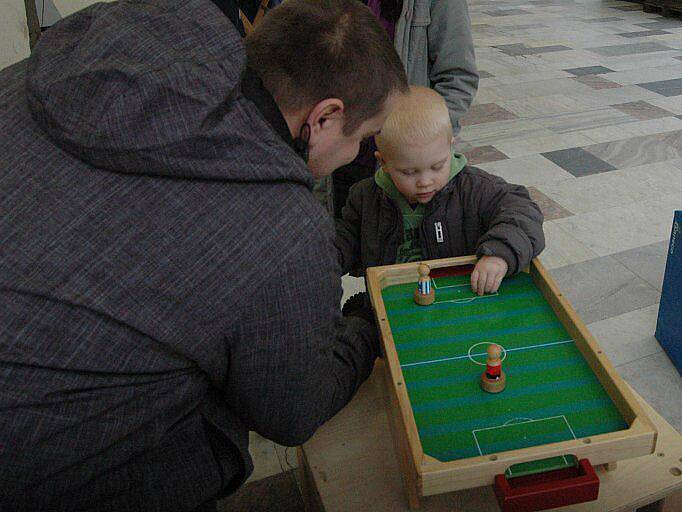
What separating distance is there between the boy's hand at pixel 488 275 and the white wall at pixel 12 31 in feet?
7.84

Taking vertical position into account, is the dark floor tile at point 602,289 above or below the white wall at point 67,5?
below

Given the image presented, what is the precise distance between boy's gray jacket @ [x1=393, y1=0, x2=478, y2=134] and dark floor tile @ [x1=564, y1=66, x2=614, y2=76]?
4096 mm

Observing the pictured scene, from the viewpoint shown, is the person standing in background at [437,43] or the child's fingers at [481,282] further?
the person standing in background at [437,43]

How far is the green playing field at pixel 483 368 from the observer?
118 centimetres

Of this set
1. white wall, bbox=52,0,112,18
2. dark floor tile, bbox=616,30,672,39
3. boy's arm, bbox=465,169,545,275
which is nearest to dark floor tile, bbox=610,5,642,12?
dark floor tile, bbox=616,30,672,39

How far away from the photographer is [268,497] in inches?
77.2

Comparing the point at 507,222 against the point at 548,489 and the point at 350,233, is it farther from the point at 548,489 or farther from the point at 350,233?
the point at 548,489

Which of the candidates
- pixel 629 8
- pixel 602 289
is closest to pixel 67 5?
pixel 602 289

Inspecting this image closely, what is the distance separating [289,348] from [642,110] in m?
4.56

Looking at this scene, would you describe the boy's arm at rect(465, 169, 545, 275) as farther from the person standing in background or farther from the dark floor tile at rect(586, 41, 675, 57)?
the dark floor tile at rect(586, 41, 675, 57)

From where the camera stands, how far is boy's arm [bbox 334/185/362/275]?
1.87 m

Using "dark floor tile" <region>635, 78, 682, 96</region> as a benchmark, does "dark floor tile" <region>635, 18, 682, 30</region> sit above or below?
below

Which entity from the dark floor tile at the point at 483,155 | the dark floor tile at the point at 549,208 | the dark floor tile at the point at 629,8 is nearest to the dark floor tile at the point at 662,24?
the dark floor tile at the point at 629,8

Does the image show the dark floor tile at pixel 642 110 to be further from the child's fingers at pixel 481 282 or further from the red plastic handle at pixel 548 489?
the red plastic handle at pixel 548 489
